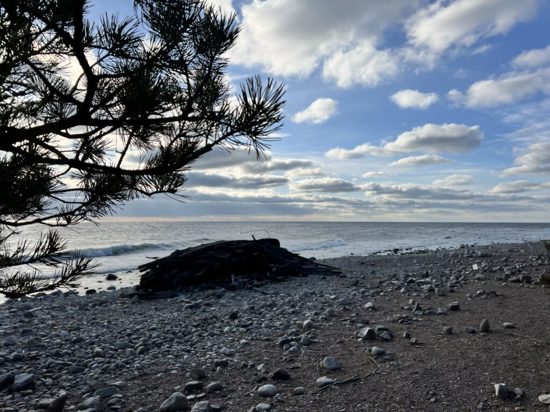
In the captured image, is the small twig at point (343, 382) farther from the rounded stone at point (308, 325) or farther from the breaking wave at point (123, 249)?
the breaking wave at point (123, 249)

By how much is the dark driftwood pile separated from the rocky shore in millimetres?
1453

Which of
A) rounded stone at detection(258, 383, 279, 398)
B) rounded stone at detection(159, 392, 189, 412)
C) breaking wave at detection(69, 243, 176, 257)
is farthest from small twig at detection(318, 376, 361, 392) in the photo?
breaking wave at detection(69, 243, 176, 257)

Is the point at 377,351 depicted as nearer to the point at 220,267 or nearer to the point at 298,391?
the point at 298,391

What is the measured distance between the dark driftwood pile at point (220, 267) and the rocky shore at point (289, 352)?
4.77 feet

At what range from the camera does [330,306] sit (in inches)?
344

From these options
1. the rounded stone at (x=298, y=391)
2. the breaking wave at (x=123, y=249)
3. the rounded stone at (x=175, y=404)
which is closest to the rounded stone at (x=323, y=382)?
the rounded stone at (x=298, y=391)

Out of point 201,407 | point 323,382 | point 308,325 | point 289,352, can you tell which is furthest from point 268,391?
point 308,325

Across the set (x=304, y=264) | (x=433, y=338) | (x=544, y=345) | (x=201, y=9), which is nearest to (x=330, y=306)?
(x=433, y=338)

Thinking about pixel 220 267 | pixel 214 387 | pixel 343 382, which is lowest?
pixel 214 387

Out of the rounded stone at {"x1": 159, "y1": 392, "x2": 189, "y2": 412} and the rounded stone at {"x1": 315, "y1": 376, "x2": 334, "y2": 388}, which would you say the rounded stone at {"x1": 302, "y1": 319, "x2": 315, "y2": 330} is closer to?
the rounded stone at {"x1": 315, "y1": 376, "x2": 334, "y2": 388}

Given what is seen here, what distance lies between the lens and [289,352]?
583cm

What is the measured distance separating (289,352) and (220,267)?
695cm

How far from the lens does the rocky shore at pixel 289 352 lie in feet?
14.6

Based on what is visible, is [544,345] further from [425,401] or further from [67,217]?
[67,217]
